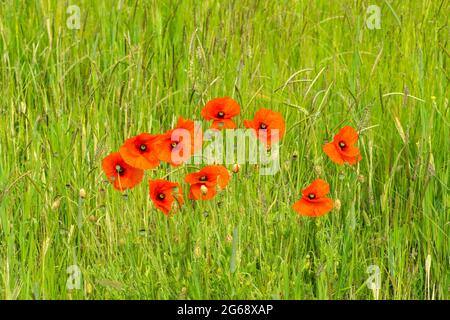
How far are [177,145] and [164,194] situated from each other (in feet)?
0.42

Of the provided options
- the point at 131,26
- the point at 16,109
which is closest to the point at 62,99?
the point at 16,109

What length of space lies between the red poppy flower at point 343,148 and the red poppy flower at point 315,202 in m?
0.10

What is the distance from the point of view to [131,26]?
10.6 ft

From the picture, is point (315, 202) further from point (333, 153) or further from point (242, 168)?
point (242, 168)

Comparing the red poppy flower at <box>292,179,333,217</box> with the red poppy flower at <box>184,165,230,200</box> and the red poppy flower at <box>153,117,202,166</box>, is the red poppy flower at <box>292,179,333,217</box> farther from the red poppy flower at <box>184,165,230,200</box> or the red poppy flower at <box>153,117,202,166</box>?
the red poppy flower at <box>153,117,202,166</box>

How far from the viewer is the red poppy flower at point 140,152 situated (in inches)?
80.5

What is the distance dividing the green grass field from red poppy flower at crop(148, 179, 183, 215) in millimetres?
63

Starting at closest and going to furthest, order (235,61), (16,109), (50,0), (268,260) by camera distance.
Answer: (268,260)
(16,109)
(235,61)
(50,0)

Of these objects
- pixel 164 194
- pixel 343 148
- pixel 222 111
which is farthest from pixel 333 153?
pixel 164 194

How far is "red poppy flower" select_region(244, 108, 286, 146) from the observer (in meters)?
2.21

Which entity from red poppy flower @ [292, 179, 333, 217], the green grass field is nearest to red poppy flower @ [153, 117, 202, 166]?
the green grass field

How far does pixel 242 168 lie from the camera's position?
2.37m

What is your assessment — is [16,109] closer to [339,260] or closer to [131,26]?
[131,26]

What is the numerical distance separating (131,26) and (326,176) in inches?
44.7
